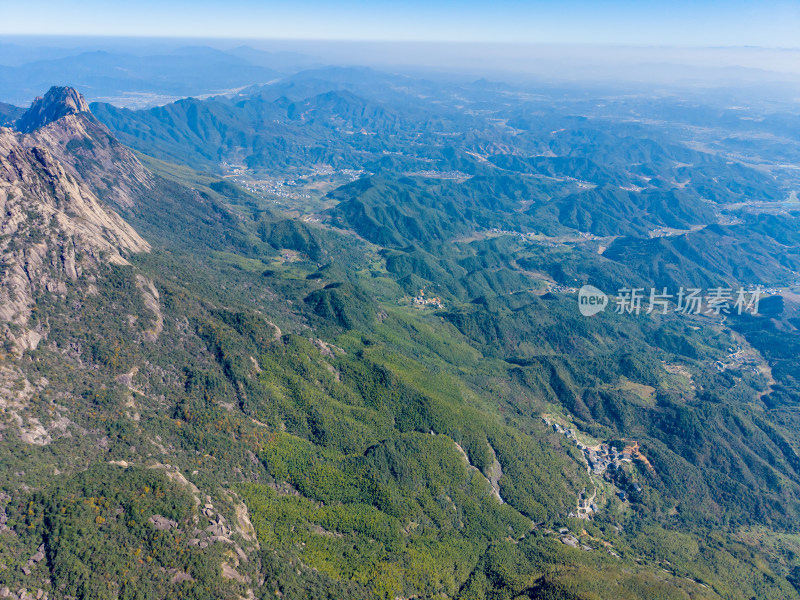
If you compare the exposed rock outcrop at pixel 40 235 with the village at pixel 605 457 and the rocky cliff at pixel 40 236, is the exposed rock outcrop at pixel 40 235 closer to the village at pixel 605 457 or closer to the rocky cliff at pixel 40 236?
the rocky cliff at pixel 40 236

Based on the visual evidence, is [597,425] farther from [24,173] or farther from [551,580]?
[24,173]

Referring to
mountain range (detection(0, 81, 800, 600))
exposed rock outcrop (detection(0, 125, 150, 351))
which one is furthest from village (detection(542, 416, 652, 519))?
exposed rock outcrop (detection(0, 125, 150, 351))

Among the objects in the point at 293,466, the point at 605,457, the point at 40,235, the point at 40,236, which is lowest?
the point at 605,457

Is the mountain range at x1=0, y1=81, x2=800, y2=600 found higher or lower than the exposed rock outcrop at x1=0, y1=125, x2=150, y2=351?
lower

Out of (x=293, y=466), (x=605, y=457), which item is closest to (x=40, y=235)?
(x=293, y=466)

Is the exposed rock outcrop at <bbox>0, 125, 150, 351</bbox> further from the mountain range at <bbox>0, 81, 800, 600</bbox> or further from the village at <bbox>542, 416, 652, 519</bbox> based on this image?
the village at <bbox>542, 416, 652, 519</bbox>

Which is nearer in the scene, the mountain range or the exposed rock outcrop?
the mountain range

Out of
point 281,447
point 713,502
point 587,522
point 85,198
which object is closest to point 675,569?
point 587,522

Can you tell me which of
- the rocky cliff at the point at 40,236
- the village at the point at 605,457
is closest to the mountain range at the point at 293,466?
the rocky cliff at the point at 40,236

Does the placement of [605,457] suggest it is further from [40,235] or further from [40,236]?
[40,235]

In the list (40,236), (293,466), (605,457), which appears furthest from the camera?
(605,457)

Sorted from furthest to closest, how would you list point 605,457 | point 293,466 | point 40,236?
1. point 605,457
2. point 40,236
3. point 293,466
